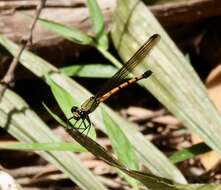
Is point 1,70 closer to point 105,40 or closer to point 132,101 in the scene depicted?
point 105,40

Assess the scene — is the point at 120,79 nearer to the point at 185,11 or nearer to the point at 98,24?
the point at 98,24

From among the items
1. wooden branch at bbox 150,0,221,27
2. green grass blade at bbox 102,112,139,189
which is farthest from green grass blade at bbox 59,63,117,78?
green grass blade at bbox 102,112,139,189

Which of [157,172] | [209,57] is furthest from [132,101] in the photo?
[157,172]

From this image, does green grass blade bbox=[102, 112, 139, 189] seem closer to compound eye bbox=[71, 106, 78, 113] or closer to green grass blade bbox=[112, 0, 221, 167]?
compound eye bbox=[71, 106, 78, 113]

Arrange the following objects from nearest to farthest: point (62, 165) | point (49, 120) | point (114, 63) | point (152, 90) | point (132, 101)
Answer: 1. point (62, 165)
2. point (152, 90)
3. point (114, 63)
4. point (49, 120)
5. point (132, 101)

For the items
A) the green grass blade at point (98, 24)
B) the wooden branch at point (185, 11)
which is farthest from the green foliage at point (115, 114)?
the wooden branch at point (185, 11)

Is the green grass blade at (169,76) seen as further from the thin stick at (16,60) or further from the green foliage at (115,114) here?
the thin stick at (16,60)
